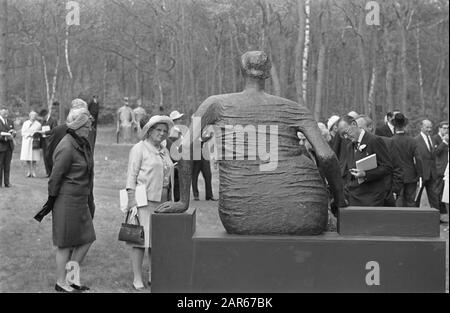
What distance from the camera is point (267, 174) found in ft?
15.3

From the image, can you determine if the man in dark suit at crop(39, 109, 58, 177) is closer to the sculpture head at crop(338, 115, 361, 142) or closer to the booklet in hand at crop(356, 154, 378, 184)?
the sculpture head at crop(338, 115, 361, 142)

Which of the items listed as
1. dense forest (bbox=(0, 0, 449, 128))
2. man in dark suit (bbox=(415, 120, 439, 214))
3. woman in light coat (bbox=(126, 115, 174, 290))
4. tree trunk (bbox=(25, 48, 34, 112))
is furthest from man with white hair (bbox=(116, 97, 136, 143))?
woman in light coat (bbox=(126, 115, 174, 290))

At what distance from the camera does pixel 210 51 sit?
30.8 m

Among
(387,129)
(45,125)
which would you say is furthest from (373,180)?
(45,125)

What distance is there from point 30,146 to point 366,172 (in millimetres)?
11729

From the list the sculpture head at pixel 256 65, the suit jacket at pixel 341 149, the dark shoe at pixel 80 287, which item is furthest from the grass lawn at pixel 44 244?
the sculpture head at pixel 256 65

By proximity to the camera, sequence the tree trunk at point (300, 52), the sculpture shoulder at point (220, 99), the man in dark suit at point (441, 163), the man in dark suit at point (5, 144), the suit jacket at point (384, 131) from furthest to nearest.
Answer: the tree trunk at point (300, 52), the man in dark suit at point (5, 144), the man in dark suit at point (441, 163), the suit jacket at point (384, 131), the sculpture shoulder at point (220, 99)

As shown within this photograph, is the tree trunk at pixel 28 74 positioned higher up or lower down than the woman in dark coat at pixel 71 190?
higher up

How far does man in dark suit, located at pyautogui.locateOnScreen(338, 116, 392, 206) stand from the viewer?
6.89 m

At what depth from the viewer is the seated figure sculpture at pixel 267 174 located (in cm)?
462

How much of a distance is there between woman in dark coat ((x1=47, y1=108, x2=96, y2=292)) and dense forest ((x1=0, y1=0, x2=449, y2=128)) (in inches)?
239

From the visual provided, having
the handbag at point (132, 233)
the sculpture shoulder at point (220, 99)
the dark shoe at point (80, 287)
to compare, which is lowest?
the dark shoe at point (80, 287)

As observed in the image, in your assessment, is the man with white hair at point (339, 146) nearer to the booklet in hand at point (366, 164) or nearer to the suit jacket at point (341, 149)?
the suit jacket at point (341, 149)
